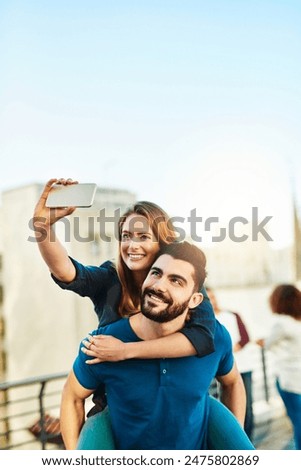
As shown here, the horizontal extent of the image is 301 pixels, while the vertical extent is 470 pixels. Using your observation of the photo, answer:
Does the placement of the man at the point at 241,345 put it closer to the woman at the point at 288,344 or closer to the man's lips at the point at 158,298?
the woman at the point at 288,344

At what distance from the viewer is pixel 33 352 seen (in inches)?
103

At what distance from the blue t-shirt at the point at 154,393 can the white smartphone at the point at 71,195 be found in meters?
0.35

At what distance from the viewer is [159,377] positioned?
1.55 meters

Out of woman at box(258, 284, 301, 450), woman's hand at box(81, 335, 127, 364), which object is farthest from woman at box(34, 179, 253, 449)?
woman at box(258, 284, 301, 450)

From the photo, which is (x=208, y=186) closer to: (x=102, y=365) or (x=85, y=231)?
(x=85, y=231)

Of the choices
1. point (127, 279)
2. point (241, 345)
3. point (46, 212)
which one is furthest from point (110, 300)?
point (241, 345)

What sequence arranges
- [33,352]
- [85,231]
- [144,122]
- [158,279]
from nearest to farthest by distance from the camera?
1. [158,279]
2. [85,231]
3. [144,122]
4. [33,352]

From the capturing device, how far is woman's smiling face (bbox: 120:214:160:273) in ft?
5.24

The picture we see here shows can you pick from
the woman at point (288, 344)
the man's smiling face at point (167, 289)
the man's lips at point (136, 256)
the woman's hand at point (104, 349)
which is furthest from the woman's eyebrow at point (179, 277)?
the woman at point (288, 344)

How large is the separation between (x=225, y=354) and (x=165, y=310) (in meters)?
0.23

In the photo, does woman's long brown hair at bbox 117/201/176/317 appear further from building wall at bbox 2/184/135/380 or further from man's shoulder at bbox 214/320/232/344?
man's shoulder at bbox 214/320/232/344

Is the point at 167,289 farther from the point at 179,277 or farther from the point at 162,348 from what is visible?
the point at 162,348

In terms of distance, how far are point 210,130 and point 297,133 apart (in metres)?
0.27

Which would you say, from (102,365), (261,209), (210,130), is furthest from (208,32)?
(102,365)
